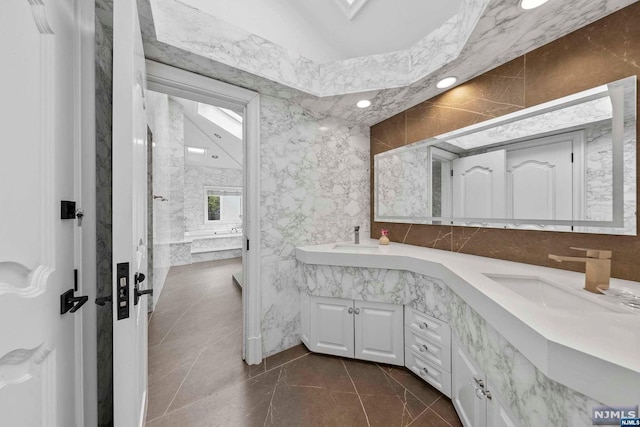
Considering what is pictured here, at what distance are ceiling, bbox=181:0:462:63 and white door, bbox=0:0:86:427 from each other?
1.26m

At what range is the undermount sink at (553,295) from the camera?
0.92 meters

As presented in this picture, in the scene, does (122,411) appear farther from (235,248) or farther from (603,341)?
(235,248)

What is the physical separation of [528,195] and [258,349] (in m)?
2.35

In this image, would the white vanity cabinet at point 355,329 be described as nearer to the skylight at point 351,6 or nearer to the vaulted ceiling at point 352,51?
the vaulted ceiling at point 352,51

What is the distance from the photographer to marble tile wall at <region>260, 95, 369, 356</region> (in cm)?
201

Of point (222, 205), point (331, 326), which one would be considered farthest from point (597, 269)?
point (222, 205)

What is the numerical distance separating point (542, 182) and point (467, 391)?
4.41ft

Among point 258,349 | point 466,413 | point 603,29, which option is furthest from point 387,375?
point 603,29

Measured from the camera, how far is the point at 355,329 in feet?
6.32

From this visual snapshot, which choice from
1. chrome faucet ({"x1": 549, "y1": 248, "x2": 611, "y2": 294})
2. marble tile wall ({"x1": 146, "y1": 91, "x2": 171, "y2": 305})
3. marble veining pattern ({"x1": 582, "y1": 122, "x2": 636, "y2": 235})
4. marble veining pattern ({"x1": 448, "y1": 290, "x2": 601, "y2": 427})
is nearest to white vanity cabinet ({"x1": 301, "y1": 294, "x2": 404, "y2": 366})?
marble veining pattern ({"x1": 448, "y1": 290, "x2": 601, "y2": 427})

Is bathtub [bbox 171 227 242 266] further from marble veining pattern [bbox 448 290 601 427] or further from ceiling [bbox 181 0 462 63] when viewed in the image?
marble veining pattern [bbox 448 290 601 427]

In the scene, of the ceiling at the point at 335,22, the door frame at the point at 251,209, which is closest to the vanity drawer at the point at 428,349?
the door frame at the point at 251,209

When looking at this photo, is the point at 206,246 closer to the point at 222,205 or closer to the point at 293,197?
the point at 222,205

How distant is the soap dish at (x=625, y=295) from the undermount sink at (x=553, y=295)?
2.8 inches
